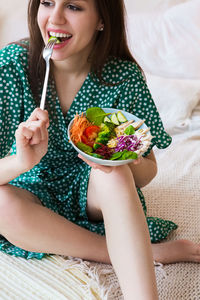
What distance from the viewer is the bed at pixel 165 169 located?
92 centimetres

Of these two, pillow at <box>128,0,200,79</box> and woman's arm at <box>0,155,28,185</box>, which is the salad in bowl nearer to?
woman's arm at <box>0,155,28,185</box>

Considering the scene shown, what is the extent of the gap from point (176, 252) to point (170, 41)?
3.79 feet

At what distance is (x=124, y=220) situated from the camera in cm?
82

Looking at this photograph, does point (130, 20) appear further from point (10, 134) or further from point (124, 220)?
point (124, 220)

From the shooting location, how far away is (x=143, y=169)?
3.34 ft

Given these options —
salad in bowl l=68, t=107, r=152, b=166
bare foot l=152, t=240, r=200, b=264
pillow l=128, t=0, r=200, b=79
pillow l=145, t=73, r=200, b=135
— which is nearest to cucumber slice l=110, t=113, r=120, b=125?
salad in bowl l=68, t=107, r=152, b=166

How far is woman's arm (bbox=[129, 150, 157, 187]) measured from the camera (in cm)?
101

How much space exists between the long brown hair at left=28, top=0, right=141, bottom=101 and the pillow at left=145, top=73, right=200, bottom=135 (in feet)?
1.90

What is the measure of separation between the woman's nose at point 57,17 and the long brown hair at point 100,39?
3.9 inches

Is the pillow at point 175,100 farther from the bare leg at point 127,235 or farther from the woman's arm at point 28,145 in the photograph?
the woman's arm at point 28,145

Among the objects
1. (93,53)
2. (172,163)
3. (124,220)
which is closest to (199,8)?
(172,163)

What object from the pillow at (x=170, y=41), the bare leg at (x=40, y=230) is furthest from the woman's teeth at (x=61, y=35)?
the pillow at (x=170, y=41)

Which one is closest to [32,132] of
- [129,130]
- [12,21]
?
[129,130]

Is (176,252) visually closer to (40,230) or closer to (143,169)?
(143,169)
